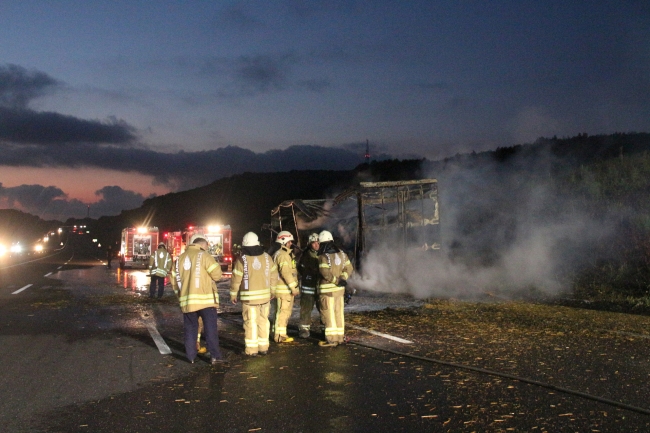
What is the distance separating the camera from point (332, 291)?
9.08 meters

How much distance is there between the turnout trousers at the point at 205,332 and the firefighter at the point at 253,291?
1.49 ft

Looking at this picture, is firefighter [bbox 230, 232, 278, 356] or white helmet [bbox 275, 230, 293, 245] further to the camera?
white helmet [bbox 275, 230, 293, 245]

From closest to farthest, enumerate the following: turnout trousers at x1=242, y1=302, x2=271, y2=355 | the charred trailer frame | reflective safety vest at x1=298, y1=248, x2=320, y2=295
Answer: turnout trousers at x1=242, y1=302, x2=271, y2=355 < reflective safety vest at x1=298, y1=248, x2=320, y2=295 < the charred trailer frame

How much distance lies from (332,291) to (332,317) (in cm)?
41

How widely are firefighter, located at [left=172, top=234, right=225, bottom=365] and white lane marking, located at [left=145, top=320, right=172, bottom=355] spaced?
2.85 ft

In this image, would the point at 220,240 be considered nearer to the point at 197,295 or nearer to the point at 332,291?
the point at 332,291

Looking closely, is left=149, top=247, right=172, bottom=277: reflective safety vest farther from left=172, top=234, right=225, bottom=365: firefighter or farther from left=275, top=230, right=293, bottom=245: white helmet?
left=172, top=234, right=225, bottom=365: firefighter

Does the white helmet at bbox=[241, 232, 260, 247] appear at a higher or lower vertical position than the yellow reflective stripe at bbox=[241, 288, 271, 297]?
higher

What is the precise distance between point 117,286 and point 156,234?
1337 cm

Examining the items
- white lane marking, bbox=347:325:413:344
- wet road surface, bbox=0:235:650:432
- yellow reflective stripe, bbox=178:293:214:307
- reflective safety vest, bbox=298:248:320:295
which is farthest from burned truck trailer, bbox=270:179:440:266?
yellow reflective stripe, bbox=178:293:214:307

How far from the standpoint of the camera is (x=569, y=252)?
18953 millimetres

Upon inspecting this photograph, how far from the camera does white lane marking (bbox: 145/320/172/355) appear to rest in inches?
341

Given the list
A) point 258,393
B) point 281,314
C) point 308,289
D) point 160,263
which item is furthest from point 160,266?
point 258,393

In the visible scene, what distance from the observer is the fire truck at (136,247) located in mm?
33156
